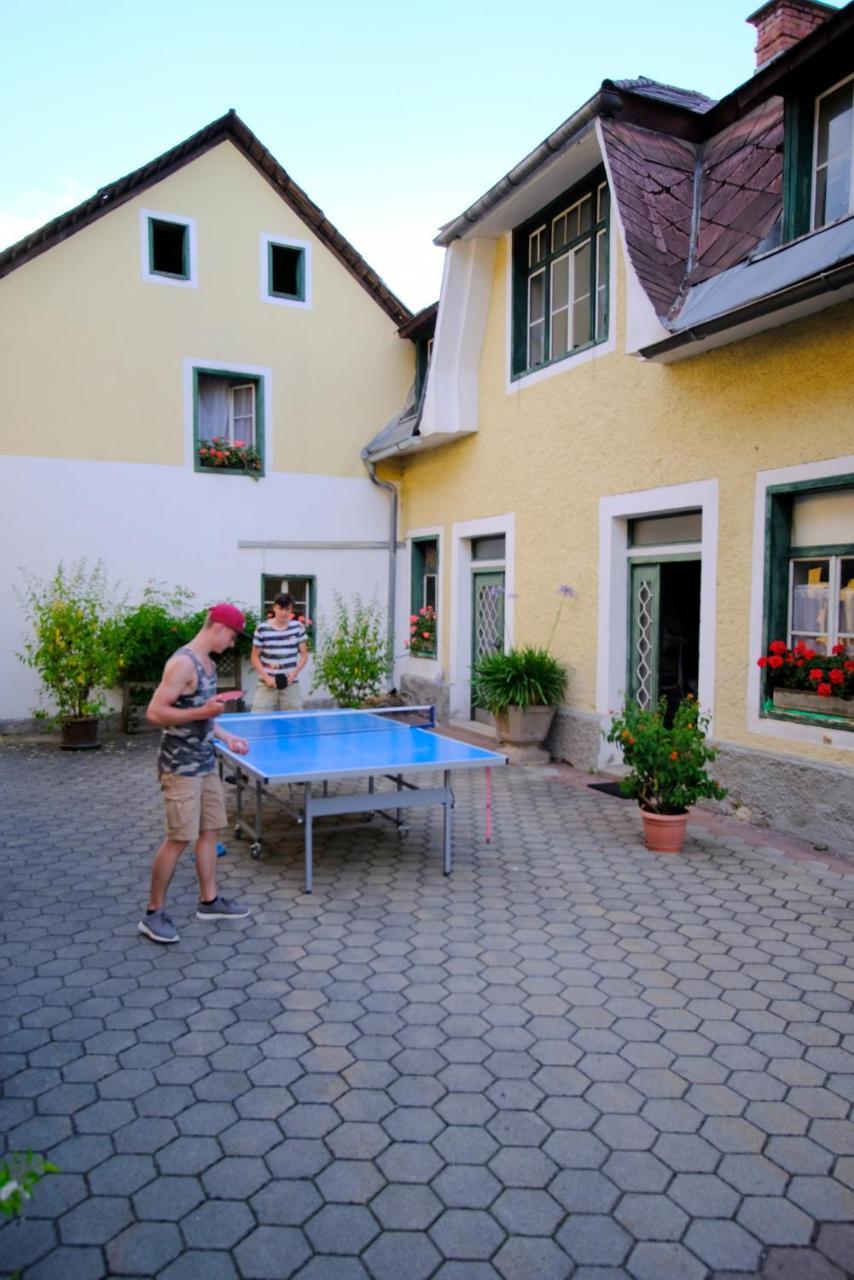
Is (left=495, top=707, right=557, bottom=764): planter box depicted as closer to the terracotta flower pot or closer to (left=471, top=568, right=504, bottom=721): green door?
(left=471, top=568, right=504, bottom=721): green door

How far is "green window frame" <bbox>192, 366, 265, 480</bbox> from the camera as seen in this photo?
1238 centimetres

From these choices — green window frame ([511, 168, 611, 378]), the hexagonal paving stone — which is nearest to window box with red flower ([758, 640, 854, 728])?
green window frame ([511, 168, 611, 378])

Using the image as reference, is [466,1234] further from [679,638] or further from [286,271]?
[286,271]

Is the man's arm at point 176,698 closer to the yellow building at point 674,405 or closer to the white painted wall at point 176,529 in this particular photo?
the yellow building at point 674,405

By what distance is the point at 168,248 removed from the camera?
496 inches

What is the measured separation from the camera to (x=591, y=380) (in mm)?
9188

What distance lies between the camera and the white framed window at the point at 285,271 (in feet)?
41.7

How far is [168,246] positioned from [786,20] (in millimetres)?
7965

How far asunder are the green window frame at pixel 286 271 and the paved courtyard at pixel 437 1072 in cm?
927

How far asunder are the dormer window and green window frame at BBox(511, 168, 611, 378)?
2.42 meters

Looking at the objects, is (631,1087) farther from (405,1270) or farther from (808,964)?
(808,964)

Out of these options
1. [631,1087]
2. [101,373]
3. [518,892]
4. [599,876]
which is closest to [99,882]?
[518,892]

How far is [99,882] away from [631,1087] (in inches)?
145

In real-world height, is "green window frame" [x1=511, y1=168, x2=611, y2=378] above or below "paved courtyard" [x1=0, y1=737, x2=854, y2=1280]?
above
